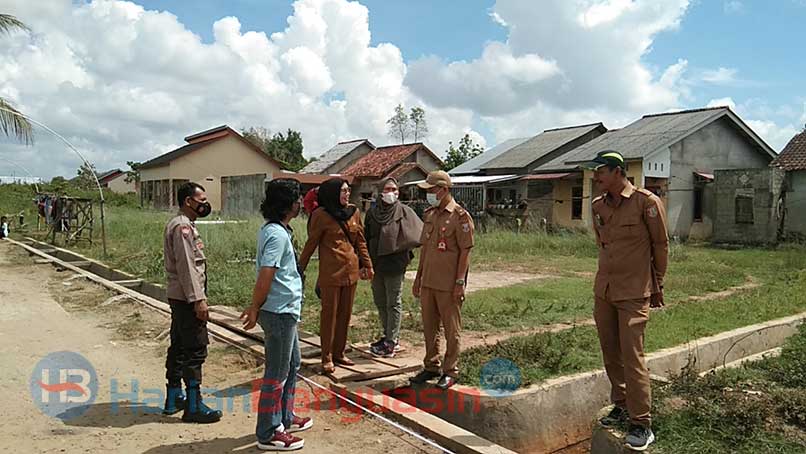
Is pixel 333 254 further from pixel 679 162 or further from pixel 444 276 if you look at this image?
pixel 679 162

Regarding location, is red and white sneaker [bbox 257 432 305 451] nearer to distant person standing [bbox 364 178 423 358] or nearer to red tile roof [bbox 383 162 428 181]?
distant person standing [bbox 364 178 423 358]

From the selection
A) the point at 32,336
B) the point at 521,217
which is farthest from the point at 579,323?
the point at 521,217

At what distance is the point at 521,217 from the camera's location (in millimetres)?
24531

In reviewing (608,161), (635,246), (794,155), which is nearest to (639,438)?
(635,246)

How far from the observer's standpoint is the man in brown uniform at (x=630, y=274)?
3777mm

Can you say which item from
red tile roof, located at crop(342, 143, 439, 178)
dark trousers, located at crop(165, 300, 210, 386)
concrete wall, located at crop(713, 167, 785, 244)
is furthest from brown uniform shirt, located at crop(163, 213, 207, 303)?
red tile roof, located at crop(342, 143, 439, 178)

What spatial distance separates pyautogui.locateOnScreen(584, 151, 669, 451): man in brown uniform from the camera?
12.4 feet

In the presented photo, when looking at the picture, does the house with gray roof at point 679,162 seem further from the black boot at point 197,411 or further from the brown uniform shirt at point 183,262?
the black boot at point 197,411

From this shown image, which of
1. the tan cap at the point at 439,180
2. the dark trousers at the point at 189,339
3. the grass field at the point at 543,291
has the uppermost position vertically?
the tan cap at the point at 439,180

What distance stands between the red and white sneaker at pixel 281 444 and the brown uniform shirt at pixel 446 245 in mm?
1611

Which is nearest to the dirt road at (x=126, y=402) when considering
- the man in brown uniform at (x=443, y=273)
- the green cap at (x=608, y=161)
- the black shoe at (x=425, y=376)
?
the black shoe at (x=425, y=376)

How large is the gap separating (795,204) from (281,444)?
21.7m

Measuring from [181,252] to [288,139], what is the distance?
49554 mm

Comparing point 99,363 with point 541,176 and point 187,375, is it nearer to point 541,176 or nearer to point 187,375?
point 187,375
